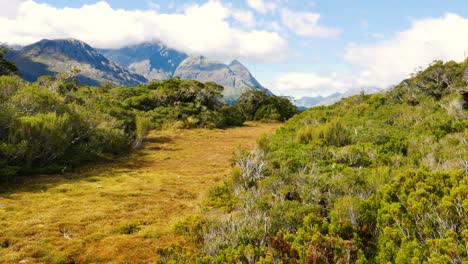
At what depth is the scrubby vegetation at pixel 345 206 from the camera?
17.8 feet

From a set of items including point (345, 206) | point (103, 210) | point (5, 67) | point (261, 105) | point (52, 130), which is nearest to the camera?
point (345, 206)

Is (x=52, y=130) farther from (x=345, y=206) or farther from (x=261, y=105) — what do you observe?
(x=261, y=105)

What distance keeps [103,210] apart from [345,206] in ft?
24.4

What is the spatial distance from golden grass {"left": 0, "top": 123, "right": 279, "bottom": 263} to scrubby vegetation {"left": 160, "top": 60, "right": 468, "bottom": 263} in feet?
4.38

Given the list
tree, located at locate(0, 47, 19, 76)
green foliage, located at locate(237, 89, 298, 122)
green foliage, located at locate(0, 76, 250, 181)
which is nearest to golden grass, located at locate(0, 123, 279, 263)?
green foliage, located at locate(0, 76, 250, 181)

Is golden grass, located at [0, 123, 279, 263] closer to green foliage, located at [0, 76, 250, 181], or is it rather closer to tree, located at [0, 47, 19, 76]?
green foliage, located at [0, 76, 250, 181]

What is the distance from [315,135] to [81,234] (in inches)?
429

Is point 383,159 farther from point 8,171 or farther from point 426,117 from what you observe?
point 8,171

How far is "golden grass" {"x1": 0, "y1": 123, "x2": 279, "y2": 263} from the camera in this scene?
24.8ft

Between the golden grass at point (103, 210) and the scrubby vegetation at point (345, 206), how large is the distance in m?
1.34

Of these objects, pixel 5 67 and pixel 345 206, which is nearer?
pixel 345 206

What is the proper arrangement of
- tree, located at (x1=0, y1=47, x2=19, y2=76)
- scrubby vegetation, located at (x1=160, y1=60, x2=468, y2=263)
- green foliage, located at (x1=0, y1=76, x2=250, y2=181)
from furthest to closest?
tree, located at (x1=0, y1=47, x2=19, y2=76), green foliage, located at (x1=0, y1=76, x2=250, y2=181), scrubby vegetation, located at (x1=160, y1=60, x2=468, y2=263)

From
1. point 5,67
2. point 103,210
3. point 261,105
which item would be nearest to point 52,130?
point 103,210

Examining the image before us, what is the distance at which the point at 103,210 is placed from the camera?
10312 mm
